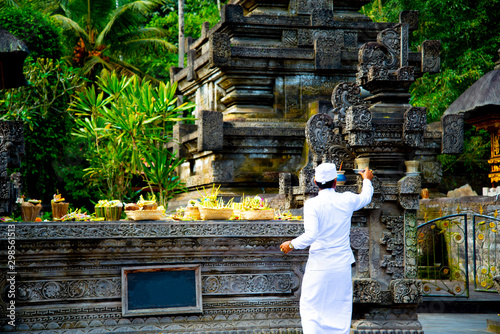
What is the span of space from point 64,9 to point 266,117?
17824mm

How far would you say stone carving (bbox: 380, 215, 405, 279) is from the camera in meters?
7.02

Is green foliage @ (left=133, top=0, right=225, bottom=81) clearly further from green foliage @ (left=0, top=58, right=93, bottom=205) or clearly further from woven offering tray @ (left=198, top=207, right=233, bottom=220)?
woven offering tray @ (left=198, top=207, right=233, bottom=220)

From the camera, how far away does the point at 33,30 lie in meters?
16.3

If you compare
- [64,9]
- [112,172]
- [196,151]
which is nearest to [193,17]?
[64,9]

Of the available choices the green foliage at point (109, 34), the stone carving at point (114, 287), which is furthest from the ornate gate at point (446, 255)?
the green foliage at point (109, 34)

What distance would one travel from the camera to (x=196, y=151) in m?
11.1

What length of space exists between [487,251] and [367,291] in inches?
206

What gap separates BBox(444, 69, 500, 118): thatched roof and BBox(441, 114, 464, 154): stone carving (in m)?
5.26

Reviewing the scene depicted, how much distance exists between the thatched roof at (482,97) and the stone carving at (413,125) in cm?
809

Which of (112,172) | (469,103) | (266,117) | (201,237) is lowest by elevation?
(201,237)

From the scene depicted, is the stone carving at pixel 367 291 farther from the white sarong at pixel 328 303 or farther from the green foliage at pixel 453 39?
the green foliage at pixel 453 39

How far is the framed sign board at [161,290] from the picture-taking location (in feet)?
21.3

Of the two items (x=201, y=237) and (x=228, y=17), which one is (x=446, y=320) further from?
(x=228, y=17)

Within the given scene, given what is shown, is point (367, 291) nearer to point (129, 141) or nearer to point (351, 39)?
point (129, 141)
